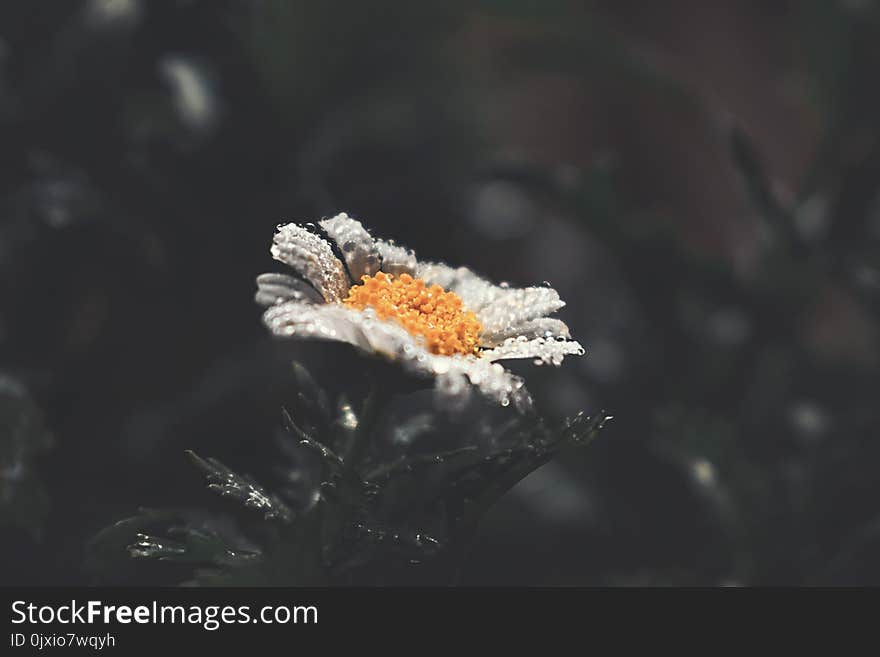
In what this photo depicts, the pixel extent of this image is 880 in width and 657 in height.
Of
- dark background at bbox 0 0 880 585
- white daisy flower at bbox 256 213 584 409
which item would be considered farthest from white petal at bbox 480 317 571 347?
dark background at bbox 0 0 880 585

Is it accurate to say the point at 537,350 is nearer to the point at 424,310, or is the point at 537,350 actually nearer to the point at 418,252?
the point at 424,310

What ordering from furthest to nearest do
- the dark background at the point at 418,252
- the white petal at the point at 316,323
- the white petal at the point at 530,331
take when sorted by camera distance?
1. the dark background at the point at 418,252
2. the white petal at the point at 530,331
3. the white petal at the point at 316,323

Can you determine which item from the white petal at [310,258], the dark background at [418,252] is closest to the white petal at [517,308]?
the white petal at [310,258]

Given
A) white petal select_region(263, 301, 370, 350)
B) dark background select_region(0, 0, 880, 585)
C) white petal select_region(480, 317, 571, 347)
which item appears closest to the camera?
white petal select_region(263, 301, 370, 350)

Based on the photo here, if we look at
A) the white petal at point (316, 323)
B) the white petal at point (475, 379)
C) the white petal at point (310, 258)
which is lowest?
the white petal at point (475, 379)

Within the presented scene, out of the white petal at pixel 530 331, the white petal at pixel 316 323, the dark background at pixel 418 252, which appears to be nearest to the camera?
the white petal at pixel 316 323

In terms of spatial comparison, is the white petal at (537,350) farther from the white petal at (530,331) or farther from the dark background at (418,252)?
the dark background at (418,252)

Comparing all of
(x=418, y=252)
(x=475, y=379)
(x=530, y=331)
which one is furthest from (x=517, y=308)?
(x=418, y=252)

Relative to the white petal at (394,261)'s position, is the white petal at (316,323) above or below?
below

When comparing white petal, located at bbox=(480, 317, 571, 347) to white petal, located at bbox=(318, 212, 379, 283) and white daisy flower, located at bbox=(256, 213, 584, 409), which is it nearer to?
white daisy flower, located at bbox=(256, 213, 584, 409)
